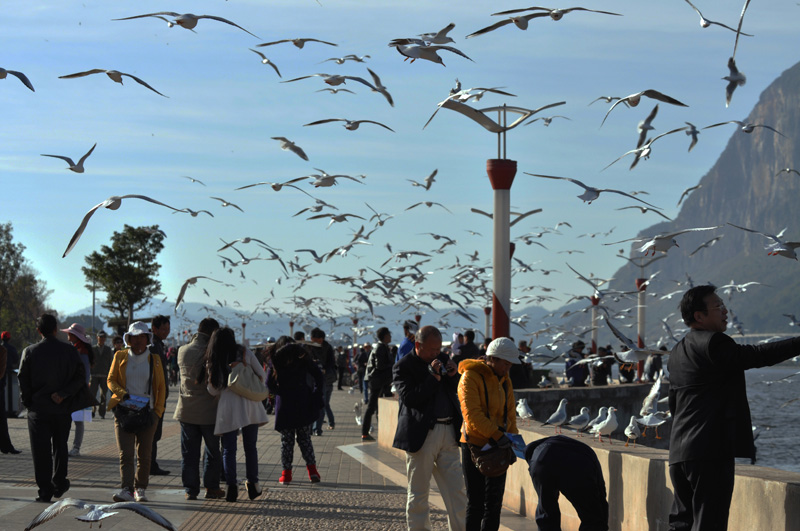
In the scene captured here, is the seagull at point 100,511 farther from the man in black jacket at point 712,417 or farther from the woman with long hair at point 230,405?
the woman with long hair at point 230,405

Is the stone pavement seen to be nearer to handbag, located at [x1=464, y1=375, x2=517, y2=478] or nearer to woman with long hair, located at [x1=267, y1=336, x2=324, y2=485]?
woman with long hair, located at [x1=267, y1=336, x2=324, y2=485]

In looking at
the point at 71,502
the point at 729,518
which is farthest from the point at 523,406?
the point at 71,502

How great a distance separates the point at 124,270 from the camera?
5184 centimetres

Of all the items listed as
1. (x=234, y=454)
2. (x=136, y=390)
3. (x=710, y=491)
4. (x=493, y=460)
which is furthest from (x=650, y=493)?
(x=136, y=390)

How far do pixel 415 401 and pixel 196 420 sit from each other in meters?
3.12

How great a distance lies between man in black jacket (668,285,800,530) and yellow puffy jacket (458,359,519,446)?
152cm

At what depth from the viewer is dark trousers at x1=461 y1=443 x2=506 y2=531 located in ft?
22.6

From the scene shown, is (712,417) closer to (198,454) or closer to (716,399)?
(716,399)

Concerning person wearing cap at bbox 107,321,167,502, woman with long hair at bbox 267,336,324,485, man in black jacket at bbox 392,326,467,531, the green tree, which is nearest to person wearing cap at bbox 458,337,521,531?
man in black jacket at bbox 392,326,467,531

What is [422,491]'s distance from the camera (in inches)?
289

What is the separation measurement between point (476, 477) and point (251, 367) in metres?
3.35

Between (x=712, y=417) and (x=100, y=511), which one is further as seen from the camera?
(x=712, y=417)

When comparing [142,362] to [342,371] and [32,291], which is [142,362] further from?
[32,291]

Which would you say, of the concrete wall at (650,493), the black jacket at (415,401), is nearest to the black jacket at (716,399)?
the concrete wall at (650,493)
